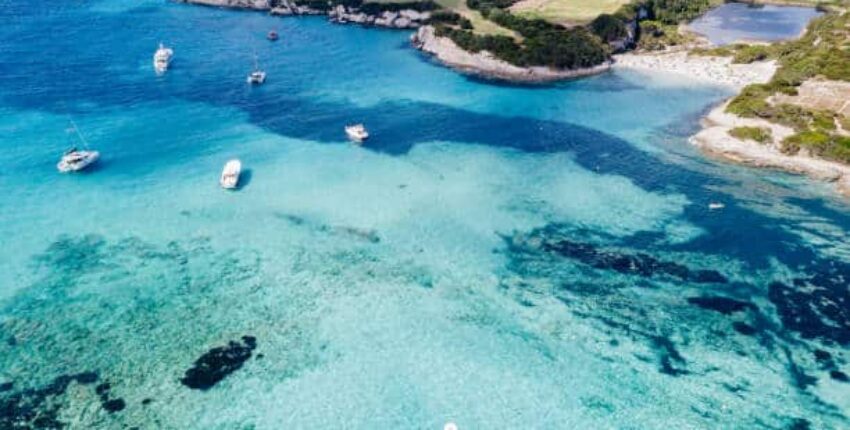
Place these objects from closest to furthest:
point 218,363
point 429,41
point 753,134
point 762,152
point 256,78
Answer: point 218,363
point 762,152
point 753,134
point 256,78
point 429,41

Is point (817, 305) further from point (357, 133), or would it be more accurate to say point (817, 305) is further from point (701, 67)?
point (701, 67)

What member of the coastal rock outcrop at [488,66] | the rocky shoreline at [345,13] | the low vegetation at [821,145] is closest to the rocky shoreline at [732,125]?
the low vegetation at [821,145]

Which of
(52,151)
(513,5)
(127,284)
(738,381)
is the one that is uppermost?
(513,5)

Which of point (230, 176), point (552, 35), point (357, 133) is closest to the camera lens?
point (230, 176)

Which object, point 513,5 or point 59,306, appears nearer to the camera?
point 59,306

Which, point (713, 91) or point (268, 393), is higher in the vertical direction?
point (713, 91)

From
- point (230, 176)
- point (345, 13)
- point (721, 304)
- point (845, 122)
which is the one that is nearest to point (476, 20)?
point (345, 13)

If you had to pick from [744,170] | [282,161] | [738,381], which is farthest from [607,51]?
[738,381]

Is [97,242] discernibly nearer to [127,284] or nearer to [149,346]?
[127,284]
